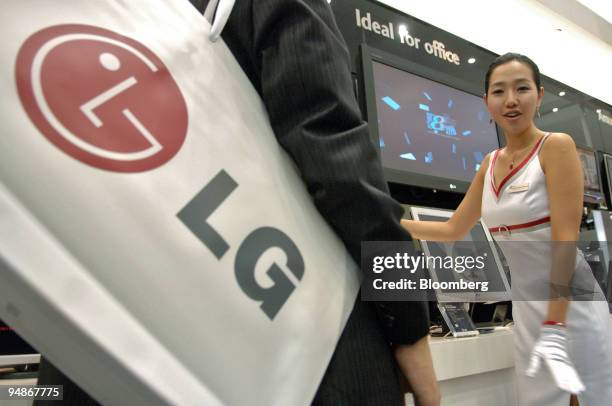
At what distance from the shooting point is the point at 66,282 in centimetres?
33

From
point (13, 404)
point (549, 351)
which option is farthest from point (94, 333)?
point (549, 351)

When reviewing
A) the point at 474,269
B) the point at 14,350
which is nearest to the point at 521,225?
the point at 474,269

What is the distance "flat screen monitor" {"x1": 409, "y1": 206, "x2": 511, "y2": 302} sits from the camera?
1.58 m

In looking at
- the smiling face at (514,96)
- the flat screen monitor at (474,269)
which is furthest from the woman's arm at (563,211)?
the flat screen monitor at (474,269)

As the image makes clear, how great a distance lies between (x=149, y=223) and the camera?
375mm

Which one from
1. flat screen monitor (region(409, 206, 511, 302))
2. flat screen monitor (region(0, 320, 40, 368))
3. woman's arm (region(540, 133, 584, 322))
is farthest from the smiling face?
flat screen monitor (region(0, 320, 40, 368))

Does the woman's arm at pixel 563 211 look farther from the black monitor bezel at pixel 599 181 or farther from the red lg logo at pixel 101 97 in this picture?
the black monitor bezel at pixel 599 181

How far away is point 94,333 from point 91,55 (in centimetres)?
25

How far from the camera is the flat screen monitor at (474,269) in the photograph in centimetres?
158

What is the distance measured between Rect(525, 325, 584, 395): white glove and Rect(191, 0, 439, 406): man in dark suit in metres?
0.48

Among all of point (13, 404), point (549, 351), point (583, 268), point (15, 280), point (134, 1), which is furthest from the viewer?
point (583, 268)

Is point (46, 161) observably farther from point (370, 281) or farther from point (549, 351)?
point (549, 351)

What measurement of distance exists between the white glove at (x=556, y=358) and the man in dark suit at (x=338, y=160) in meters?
0.48

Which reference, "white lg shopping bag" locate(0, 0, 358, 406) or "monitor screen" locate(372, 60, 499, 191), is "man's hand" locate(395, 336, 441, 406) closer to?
"white lg shopping bag" locate(0, 0, 358, 406)
